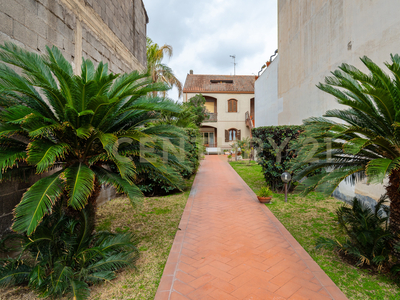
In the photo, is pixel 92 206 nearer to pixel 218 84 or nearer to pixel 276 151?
pixel 276 151

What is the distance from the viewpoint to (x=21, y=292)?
2941mm

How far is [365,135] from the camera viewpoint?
358cm

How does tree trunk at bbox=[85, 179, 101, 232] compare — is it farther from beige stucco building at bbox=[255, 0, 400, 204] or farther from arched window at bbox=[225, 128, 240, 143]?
arched window at bbox=[225, 128, 240, 143]

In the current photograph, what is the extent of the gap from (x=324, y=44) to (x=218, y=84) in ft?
67.3

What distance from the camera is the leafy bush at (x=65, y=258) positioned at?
9.23 ft

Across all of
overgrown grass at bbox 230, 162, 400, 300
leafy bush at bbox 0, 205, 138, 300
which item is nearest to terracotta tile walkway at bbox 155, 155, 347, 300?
overgrown grass at bbox 230, 162, 400, 300

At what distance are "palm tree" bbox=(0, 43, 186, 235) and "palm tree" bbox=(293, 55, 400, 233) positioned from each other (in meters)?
2.49

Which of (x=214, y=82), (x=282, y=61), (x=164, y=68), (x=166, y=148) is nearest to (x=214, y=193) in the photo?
(x=166, y=148)

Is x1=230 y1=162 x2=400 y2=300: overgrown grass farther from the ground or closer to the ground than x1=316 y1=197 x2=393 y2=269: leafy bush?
closer to the ground

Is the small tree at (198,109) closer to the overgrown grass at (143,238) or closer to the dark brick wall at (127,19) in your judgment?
the dark brick wall at (127,19)

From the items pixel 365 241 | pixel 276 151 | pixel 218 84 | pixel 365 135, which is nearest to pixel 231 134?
pixel 218 84

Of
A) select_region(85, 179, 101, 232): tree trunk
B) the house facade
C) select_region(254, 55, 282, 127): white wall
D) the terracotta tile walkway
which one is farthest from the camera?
the house facade

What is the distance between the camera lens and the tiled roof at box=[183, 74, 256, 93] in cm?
2698

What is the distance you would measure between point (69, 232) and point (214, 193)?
5533 millimetres
